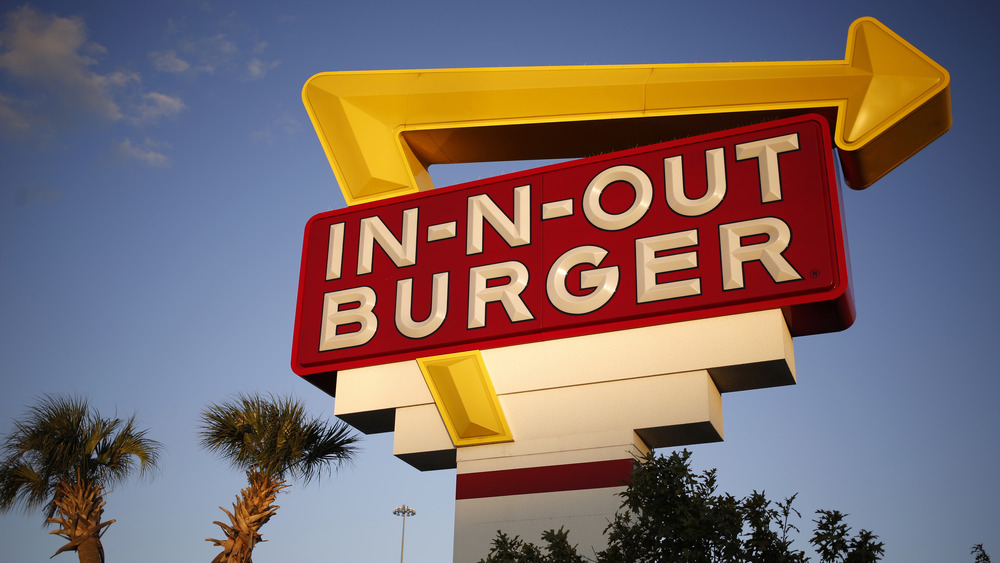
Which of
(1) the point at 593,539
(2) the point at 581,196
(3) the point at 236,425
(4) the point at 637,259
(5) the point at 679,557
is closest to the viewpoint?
(5) the point at 679,557

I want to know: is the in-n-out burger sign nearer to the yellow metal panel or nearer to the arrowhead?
the yellow metal panel

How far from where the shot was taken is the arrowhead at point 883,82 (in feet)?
42.7

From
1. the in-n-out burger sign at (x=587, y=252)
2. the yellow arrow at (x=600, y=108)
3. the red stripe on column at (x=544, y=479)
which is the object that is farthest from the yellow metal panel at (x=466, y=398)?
the yellow arrow at (x=600, y=108)

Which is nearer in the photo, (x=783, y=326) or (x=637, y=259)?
(x=783, y=326)

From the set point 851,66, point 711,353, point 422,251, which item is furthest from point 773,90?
point 422,251

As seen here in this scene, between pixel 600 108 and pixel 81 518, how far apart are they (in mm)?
12050

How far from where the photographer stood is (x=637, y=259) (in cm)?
1362

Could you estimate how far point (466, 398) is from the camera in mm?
13914

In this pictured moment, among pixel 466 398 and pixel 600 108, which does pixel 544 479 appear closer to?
pixel 466 398

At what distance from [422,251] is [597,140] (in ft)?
11.2

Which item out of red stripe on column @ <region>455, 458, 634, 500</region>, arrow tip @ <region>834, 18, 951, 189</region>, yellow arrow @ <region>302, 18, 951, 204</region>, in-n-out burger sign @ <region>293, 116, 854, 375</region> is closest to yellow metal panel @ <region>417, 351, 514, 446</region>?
in-n-out burger sign @ <region>293, 116, 854, 375</region>

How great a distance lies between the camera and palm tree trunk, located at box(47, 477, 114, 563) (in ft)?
56.0

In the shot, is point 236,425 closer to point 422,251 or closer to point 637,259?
point 422,251

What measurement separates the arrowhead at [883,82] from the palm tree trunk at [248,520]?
438 inches
